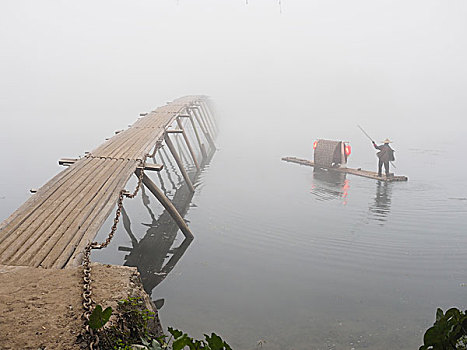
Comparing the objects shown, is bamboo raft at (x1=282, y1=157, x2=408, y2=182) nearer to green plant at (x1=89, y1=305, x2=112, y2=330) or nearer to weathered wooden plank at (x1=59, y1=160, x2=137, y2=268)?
weathered wooden plank at (x1=59, y1=160, x2=137, y2=268)

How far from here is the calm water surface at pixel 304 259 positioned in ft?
20.7

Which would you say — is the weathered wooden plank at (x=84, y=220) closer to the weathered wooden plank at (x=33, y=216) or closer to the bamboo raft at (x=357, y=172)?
the weathered wooden plank at (x=33, y=216)

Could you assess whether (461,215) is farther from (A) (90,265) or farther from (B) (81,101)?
(B) (81,101)

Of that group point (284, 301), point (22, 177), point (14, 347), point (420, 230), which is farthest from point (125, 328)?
point (22, 177)

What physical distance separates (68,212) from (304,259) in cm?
446

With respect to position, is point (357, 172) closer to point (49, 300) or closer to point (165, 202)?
point (165, 202)

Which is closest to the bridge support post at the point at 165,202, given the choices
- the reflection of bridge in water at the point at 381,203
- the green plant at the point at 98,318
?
the reflection of bridge in water at the point at 381,203

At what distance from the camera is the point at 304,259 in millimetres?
8445

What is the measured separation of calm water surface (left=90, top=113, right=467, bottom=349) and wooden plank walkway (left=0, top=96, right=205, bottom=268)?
1.67 m

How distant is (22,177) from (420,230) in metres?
12.5

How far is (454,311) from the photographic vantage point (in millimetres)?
1928

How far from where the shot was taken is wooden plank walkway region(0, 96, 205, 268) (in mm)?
4977

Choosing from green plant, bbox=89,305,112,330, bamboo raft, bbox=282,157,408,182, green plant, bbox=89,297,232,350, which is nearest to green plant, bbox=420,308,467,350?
green plant, bbox=89,297,232,350

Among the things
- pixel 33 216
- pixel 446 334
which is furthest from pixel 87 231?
pixel 446 334
